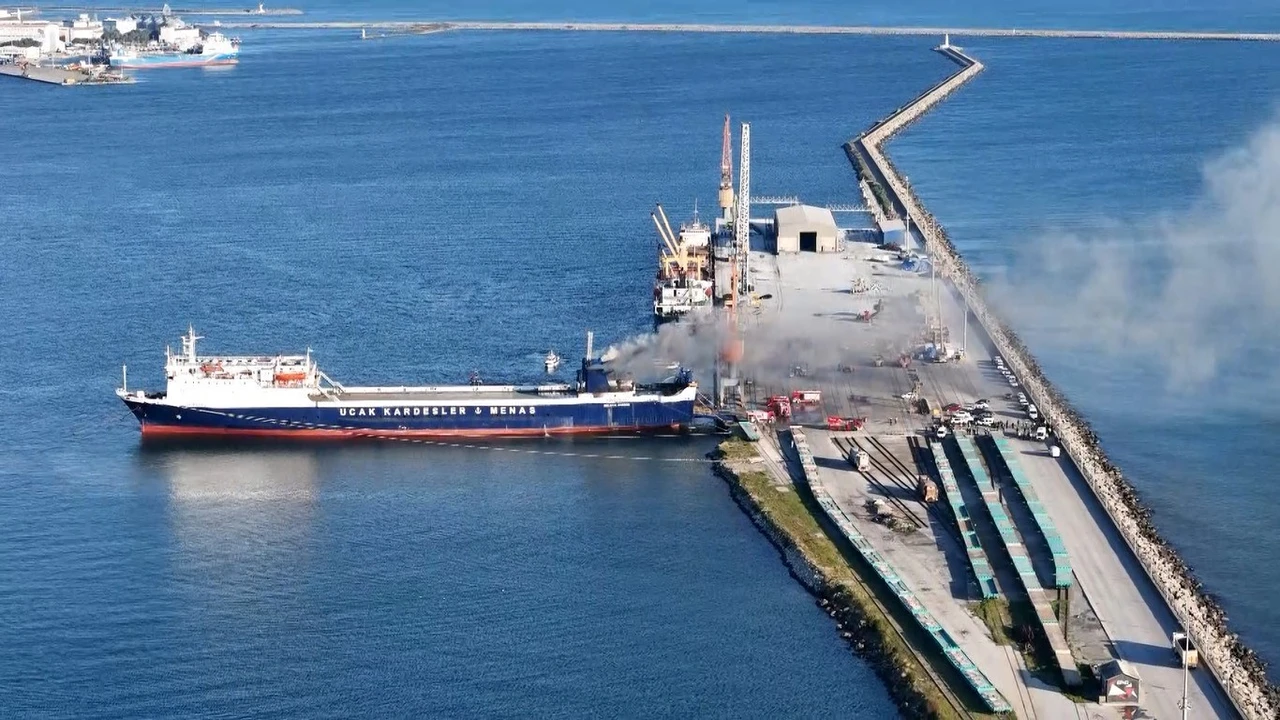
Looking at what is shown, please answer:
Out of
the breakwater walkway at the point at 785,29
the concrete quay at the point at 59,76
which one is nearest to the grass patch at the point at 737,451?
the concrete quay at the point at 59,76

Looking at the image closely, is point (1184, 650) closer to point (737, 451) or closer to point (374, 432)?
point (737, 451)

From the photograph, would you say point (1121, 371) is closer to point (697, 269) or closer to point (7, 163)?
point (697, 269)

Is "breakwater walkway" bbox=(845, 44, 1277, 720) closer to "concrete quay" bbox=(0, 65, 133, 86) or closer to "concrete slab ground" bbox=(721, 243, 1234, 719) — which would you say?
"concrete slab ground" bbox=(721, 243, 1234, 719)

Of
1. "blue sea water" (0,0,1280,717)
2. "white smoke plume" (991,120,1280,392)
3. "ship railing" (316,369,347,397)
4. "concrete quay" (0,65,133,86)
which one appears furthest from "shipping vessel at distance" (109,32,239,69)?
"ship railing" (316,369,347,397)

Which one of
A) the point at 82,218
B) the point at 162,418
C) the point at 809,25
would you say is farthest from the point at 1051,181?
the point at 809,25

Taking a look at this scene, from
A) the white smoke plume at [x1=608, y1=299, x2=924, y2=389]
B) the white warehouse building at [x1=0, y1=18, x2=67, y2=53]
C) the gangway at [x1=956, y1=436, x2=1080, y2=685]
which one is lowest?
the gangway at [x1=956, y1=436, x2=1080, y2=685]
